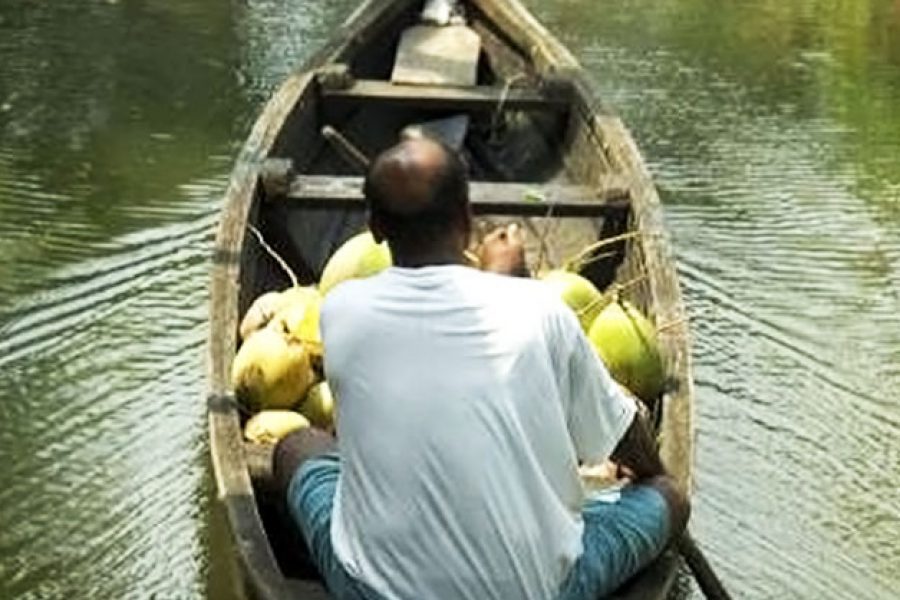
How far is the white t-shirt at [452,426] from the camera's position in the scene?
8.69ft

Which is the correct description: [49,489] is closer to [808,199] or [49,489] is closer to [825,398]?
[825,398]

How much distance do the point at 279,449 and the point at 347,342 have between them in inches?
24.0

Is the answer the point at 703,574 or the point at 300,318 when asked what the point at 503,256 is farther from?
the point at 703,574

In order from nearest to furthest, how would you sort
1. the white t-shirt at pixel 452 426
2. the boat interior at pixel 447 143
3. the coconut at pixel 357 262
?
the white t-shirt at pixel 452 426, the coconut at pixel 357 262, the boat interior at pixel 447 143

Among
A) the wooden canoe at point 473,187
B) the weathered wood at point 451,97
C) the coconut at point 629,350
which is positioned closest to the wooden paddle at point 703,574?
the wooden canoe at point 473,187

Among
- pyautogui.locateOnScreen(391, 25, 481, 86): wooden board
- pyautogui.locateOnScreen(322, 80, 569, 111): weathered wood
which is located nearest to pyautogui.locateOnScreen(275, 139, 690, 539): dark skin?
pyautogui.locateOnScreen(322, 80, 569, 111): weathered wood

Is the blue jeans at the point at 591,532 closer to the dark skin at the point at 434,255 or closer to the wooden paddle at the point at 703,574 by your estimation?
the dark skin at the point at 434,255

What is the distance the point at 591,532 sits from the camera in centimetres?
295

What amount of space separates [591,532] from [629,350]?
872 millimetres

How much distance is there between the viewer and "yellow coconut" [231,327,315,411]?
144 inches

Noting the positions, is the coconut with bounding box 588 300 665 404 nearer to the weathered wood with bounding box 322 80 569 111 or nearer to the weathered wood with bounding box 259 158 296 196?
the weathered wood with bounding box 259 158 296 196

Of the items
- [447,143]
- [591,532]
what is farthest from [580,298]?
[447,143]

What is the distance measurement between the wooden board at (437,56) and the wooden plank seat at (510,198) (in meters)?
1.17

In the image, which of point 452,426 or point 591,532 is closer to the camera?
point 452,426
